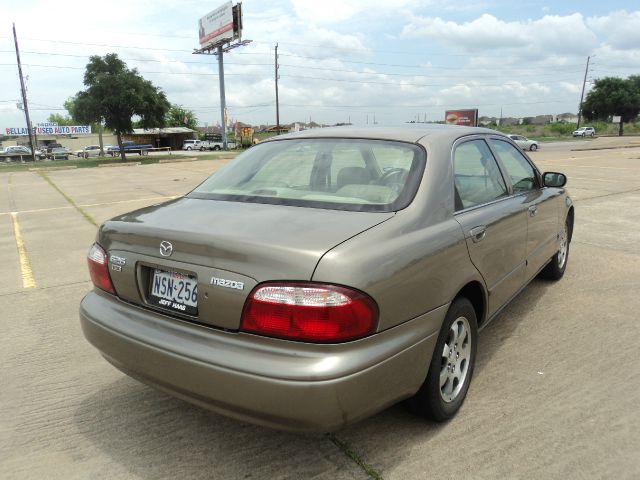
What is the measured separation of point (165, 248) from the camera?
2.30 metres

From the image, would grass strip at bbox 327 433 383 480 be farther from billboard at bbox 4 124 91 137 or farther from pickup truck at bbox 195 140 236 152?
billboard at bbox 4 124 91 137

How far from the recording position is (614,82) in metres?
72.8

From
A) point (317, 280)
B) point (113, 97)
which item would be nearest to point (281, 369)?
point (317, 280)

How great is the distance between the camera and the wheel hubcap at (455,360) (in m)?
2.64

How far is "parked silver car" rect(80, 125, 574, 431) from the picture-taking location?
1.98 m

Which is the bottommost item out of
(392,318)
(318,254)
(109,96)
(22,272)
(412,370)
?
(22,272)

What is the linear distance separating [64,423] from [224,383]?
1.33m

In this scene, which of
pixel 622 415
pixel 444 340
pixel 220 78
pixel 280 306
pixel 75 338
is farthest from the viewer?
pixel 220 78

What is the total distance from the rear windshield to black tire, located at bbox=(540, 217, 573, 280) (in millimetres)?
2716

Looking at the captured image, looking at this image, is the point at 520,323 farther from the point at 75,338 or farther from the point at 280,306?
the point at 75,338

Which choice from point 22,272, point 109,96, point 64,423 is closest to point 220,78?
point 109,96

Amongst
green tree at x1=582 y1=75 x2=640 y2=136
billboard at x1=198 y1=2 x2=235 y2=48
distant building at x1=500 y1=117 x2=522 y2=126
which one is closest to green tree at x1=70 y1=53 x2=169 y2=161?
billboard at x1=198 y1=2 x2=235 y2=48

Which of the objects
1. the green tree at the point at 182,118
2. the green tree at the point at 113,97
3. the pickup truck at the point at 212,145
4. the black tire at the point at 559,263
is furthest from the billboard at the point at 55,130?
the black tire at the point at 559,263

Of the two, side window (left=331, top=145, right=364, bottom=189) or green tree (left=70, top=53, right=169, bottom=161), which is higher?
green tree (left=70, top=53, right=169, bottom=161)
